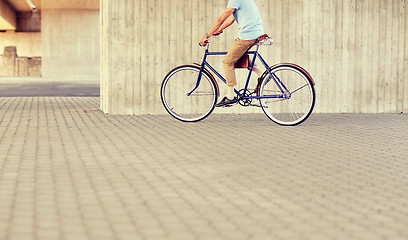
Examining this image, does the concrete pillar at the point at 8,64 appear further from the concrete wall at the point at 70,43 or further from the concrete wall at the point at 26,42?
the concrete wall at the point at 26,42

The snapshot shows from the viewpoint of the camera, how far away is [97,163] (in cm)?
637

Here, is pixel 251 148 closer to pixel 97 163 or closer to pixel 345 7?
pixel 97 163

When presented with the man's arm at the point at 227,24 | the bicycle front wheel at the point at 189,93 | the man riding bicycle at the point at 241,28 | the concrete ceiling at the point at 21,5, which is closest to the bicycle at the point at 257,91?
the bicycle front wheel at the point at 189,93

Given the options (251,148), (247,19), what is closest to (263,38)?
(247,19)

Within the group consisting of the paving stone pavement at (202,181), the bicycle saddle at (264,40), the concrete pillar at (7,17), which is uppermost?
the concrete pillar at (7,17)

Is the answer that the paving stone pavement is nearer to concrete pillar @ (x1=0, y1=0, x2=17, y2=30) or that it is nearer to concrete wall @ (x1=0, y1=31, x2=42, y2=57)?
concrete pillar @ (x1=0, y1=0, x2=17, y2=30)

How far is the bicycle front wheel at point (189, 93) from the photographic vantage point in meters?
9.80

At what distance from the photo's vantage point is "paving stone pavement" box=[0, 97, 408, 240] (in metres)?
4.10

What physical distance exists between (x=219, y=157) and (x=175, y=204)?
83.4 inches

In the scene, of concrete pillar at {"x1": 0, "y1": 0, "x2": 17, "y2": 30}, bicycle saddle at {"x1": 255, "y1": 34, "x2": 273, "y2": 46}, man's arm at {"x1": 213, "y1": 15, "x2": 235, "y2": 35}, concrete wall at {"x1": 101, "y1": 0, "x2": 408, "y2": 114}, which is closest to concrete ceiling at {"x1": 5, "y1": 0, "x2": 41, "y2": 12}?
concrete pillar at {"x1": 0, "y1": 0, "x2": 17, "y2": 30}

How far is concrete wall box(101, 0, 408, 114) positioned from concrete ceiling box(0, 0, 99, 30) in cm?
2948

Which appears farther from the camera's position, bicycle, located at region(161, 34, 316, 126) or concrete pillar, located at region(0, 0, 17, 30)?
concrete pillar, located at region(0, 0, 17, 30)

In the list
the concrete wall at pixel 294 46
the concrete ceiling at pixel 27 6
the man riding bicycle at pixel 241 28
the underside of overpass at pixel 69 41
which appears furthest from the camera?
the underside of overpass at pixel 69 41

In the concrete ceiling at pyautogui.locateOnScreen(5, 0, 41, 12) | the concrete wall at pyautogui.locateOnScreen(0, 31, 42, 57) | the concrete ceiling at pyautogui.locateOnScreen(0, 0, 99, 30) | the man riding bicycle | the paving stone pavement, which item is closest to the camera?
the paving stone pavement
